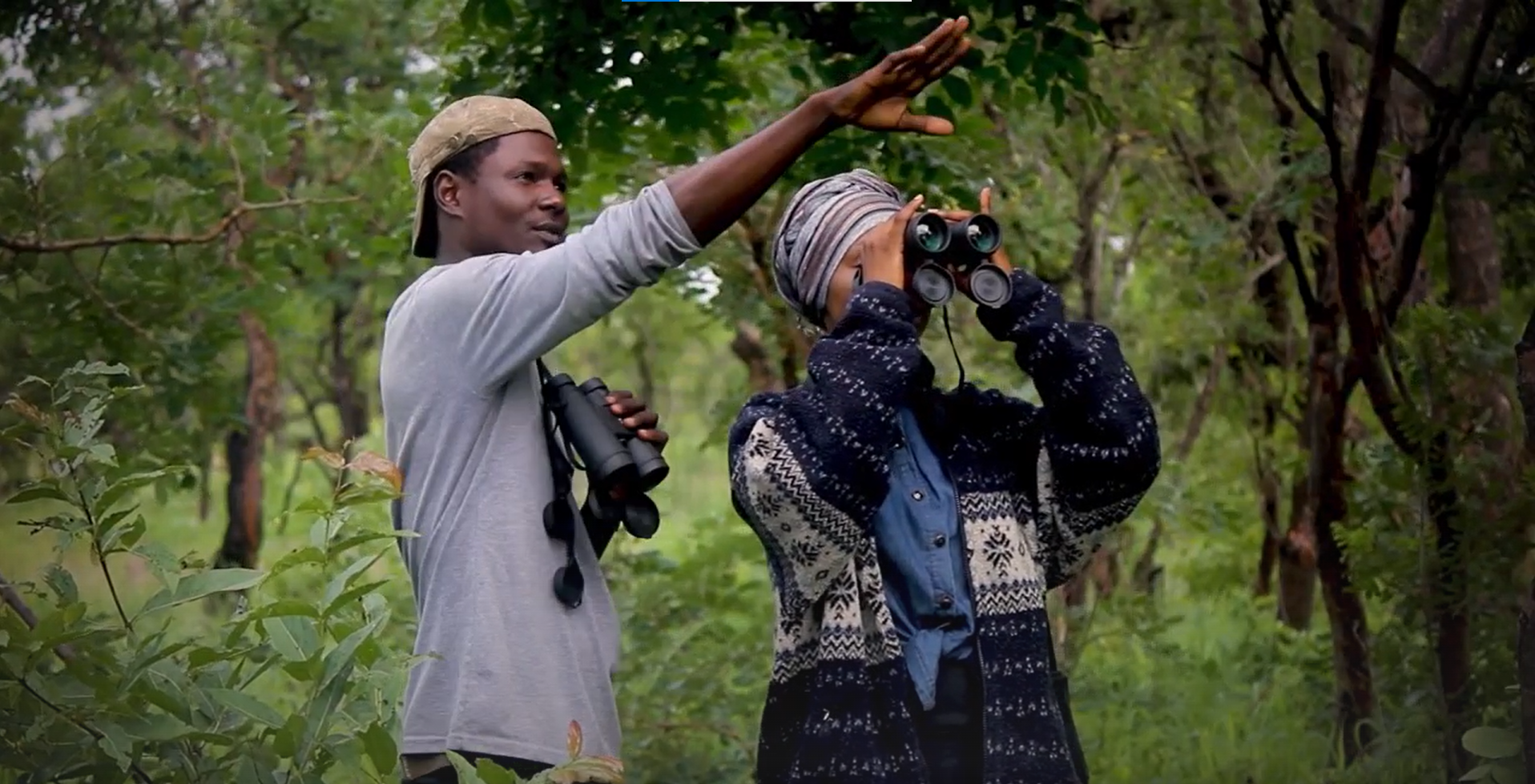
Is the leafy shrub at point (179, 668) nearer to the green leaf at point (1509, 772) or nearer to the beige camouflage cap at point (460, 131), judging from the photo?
the beige camouflage cap at point (460, 131)

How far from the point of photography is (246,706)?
1.92m

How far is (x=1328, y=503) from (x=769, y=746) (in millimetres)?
2813

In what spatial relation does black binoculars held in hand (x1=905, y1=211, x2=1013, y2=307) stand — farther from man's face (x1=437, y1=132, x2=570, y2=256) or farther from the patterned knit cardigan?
man's face (x1=437, y1=132, x2=570, y2=256)

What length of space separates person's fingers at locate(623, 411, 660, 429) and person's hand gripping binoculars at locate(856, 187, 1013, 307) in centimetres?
38

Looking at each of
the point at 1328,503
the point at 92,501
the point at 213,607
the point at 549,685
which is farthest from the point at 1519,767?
the point at 213,607

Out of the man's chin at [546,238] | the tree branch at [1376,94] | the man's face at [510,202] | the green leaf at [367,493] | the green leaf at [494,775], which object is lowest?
the green leaf at [494,775]

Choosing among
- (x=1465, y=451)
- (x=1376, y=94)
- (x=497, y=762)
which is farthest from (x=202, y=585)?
(x=1465, y=451)

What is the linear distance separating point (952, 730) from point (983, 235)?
0.68 metres

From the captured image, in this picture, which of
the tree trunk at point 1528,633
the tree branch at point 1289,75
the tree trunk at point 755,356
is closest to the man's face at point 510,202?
the tree trunk at point 1528,633

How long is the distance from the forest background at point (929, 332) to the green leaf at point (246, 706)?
12mm

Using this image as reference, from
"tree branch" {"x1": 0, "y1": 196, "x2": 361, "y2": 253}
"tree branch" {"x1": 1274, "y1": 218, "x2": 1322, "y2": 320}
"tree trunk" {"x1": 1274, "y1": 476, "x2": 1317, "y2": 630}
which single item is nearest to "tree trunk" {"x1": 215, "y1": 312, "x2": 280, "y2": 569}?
"tree branch" {"x1": 0, "y1": 196, "x2": 361, "y2": 253}

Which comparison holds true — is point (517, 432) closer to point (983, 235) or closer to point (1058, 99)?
point (983, 235)

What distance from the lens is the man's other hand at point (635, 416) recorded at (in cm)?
252

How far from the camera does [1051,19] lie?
12.7 ft
